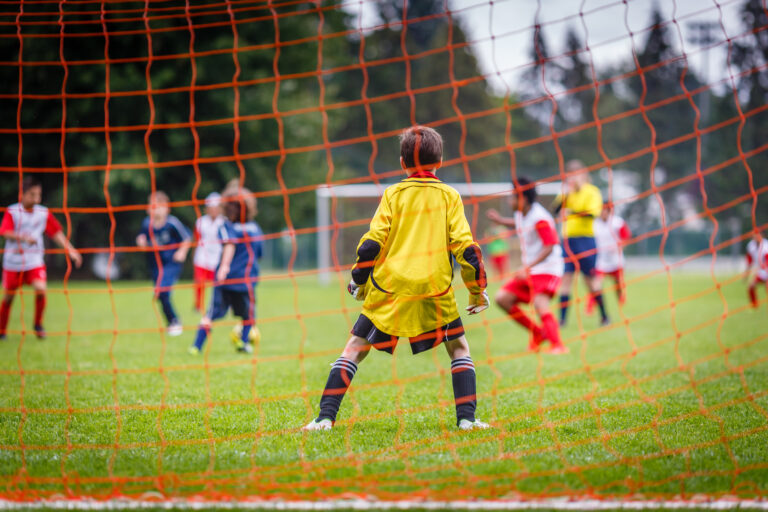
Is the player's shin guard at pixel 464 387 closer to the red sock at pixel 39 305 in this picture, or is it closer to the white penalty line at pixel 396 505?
the white penalty line at pixel 396 505

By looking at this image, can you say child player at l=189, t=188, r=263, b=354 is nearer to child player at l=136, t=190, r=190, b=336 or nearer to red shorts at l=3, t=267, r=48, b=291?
child player at l=136, t=190, r=190, b=336

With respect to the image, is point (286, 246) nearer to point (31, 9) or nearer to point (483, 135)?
point (483, 135)

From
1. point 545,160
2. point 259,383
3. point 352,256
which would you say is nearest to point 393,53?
point 545,160

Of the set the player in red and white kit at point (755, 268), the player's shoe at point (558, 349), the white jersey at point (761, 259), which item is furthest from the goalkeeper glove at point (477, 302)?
the white jersey at point (761, 259)

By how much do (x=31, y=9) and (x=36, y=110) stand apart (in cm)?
889

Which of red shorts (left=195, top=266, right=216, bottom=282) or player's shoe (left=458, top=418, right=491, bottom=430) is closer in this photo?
player's shoe (left=458, top=418, right=491, bottom=430)

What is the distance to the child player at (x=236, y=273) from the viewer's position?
7.04 m

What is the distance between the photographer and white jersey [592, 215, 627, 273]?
1047 cm

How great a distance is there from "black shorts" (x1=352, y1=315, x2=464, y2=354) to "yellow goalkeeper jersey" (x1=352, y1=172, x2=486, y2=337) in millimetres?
48

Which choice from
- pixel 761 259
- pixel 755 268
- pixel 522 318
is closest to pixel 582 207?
pixel 522 318

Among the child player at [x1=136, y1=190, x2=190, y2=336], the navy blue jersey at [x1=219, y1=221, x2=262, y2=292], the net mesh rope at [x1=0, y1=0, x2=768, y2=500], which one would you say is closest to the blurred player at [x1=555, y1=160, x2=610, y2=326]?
the net mesh rope at [x1=0, y1=0, x2=768, y2=500]

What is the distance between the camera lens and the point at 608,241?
36.4 ft

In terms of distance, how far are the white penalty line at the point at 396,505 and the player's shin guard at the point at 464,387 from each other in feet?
3.89

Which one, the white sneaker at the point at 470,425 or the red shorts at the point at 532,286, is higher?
the red shorts at the point at 532,286
